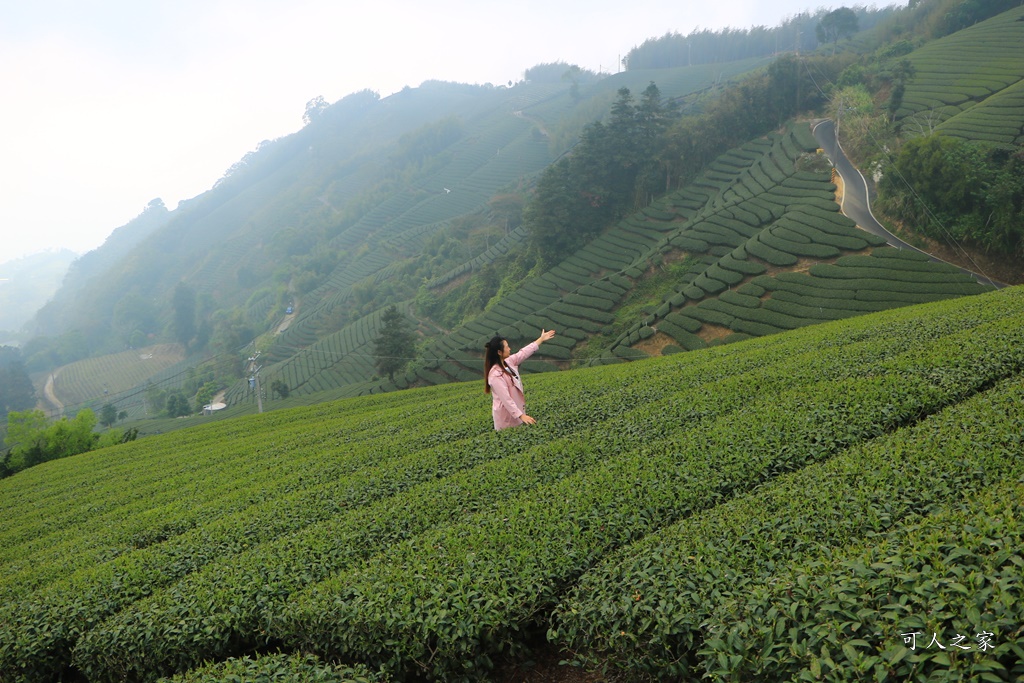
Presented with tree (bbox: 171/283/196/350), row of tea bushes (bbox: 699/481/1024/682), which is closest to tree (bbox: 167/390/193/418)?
tree (bbox: 171/283/196/350)

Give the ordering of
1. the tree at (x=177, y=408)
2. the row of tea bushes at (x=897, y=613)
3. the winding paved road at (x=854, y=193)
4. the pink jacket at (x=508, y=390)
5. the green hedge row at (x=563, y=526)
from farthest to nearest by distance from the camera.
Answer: the tree at (x=177, y=408) → the winding paved road at (x=854, y=193) → the pink jacket at (x=508, y=390) → the green hedge row at (x=563, y=526) → the row of tea bushes at (x=897, y=613)

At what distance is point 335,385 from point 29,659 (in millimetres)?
53752

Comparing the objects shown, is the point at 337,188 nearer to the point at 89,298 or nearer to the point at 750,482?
the point at 89,298

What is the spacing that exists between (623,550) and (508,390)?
4.07 m

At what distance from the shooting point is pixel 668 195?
173 ft

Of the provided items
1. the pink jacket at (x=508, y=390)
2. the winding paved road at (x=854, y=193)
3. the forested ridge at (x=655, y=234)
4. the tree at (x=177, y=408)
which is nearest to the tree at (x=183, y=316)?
the forested ridge at (x=655, y=234)

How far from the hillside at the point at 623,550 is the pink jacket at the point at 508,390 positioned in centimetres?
30

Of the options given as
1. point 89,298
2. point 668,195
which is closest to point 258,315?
point 89,298

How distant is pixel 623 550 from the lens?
517 centimetres

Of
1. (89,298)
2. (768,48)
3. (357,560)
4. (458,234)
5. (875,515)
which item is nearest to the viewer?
(875,515)

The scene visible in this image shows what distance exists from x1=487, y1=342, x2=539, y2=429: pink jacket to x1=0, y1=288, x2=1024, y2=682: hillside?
30 cm

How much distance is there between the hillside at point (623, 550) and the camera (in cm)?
355

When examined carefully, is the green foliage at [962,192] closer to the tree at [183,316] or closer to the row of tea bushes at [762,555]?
the row of tea bushes at [762,555]

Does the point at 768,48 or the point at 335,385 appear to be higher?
the point at 768,48
